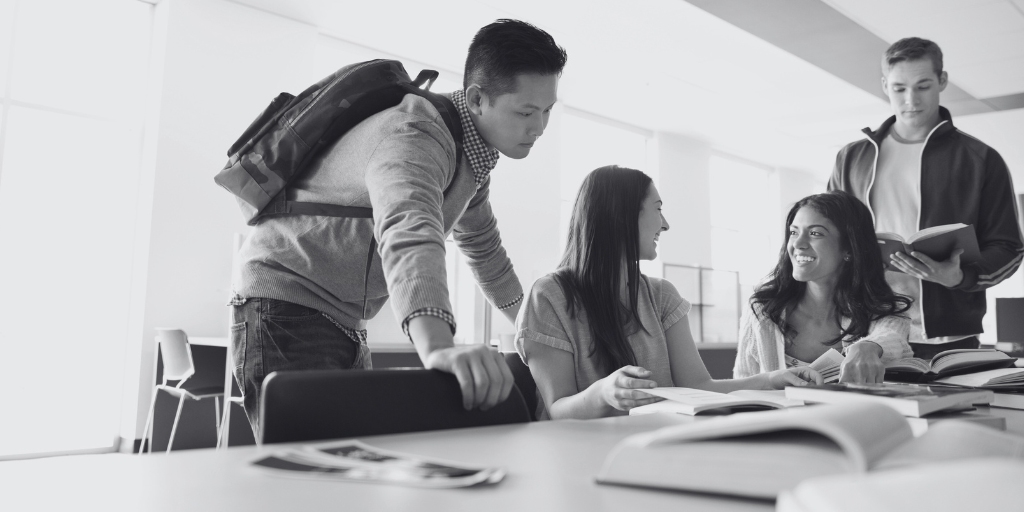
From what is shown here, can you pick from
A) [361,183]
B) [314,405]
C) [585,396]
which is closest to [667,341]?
[585,396]

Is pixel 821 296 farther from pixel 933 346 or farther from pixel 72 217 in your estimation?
pixel 72 217

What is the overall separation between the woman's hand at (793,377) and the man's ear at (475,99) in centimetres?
79

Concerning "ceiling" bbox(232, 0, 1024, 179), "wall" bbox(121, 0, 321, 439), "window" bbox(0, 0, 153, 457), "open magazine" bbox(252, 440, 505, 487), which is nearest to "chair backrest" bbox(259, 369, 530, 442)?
"open magazine" bbox(252, 440, 505, 487)

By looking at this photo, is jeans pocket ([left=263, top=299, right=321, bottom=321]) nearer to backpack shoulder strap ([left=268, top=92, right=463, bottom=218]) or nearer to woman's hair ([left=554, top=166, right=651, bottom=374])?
backpack shoulder strap ([left=268, top=92, right=463, bottom=218])

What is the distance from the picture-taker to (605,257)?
1643 millimetres

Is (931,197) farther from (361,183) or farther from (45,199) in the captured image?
(45,199)

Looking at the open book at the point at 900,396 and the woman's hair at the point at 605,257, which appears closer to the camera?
the open book at the point at 900,396

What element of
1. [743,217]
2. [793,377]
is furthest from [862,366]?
[743,217]

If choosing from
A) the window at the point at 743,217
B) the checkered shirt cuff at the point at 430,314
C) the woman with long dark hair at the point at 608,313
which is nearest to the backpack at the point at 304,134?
the checkered shirt cuff at the point at 430,314

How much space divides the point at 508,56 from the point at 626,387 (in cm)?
60

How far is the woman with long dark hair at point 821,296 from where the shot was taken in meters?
1.92

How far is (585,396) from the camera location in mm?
1293

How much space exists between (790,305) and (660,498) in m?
1.61

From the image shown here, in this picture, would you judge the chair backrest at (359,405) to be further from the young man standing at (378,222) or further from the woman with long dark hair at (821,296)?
the woman with long dark hair at (821,296)
